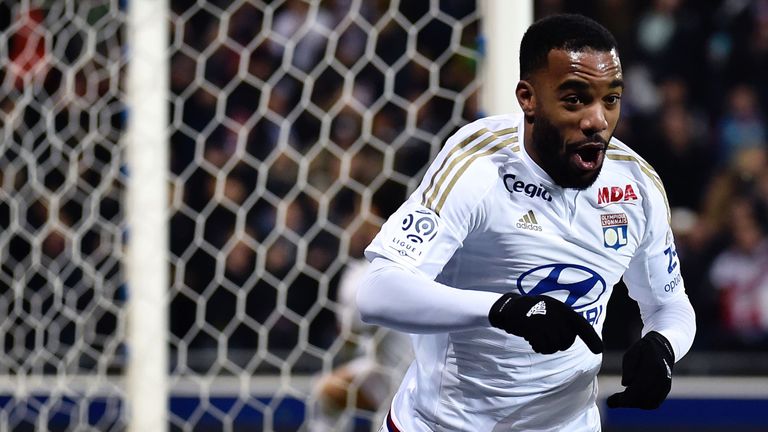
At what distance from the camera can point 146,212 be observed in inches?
143

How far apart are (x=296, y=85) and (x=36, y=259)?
1.96 m

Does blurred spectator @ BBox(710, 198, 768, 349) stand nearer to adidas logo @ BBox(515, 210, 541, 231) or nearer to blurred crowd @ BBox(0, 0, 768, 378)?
blurred crowd @ BBox(0, 0, 768, 378)

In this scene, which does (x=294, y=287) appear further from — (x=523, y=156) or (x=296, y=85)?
(x=523, y=156)

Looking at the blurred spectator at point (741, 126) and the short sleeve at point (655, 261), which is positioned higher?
the blurred spectator at point (741, 126)

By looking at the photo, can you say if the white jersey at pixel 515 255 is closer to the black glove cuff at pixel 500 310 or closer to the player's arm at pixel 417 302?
the player's arm at pixel 417 302

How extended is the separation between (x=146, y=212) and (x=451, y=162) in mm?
1768

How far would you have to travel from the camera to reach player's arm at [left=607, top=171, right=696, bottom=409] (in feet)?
6.52

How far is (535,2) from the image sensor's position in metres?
7.03

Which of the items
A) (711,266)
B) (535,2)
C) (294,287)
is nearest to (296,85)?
(294,287)

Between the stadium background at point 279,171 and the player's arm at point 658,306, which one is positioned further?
the stadium background at point 279,171

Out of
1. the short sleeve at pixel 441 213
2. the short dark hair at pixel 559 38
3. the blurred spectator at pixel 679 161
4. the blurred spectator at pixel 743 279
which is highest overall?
the blurred spectator at pixel 679 161

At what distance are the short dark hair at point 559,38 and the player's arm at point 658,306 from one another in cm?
33

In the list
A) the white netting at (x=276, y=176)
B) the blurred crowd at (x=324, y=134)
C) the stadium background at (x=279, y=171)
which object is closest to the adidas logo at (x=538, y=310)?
the stadium background at (x=279, y=171)

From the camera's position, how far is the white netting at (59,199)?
13.8ft
